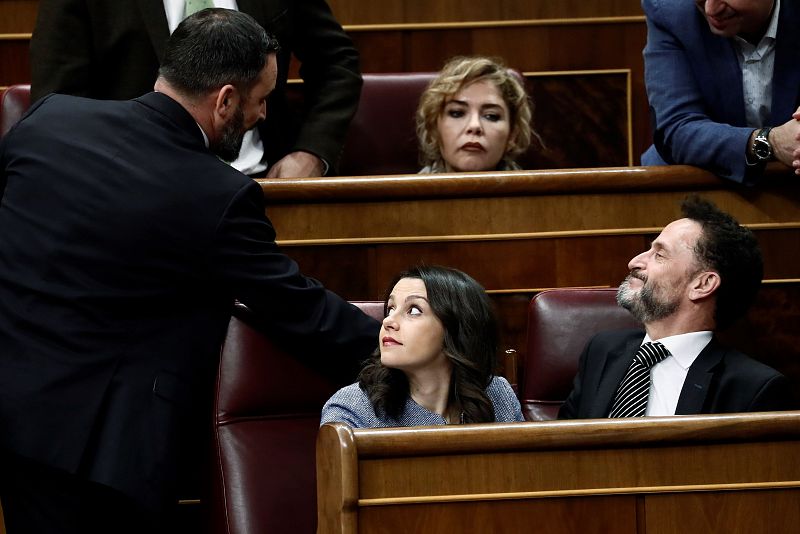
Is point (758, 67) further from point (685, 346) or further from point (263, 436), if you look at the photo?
point (263, 436)

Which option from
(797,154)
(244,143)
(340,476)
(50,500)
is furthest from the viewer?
(244,143)

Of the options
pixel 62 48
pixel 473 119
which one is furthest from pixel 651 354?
pixel 62 48

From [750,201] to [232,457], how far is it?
0.58 m

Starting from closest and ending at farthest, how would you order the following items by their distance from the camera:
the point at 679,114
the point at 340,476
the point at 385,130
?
1. the point at 340,476
2. the point at 679,114
3. the point at 385,130

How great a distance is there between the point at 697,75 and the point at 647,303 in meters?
0.36

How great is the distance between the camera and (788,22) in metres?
1.29

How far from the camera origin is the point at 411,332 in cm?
98

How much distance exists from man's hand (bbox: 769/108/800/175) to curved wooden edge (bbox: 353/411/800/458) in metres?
0.46

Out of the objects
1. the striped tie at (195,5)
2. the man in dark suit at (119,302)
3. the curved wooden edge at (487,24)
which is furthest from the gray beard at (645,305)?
the curved wooden edge at (487,24)

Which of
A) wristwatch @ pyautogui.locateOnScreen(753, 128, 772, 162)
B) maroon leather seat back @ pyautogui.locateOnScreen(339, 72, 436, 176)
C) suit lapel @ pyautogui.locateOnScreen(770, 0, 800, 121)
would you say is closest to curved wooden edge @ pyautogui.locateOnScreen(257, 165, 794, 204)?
wristwatch @ pyautogui.locateOnScreen(753, 128, 772, 162)

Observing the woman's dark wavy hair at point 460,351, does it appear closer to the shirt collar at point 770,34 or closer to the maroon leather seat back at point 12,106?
the shirt collar at point 770,34

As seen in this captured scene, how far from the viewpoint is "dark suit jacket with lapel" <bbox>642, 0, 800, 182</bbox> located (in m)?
1.29

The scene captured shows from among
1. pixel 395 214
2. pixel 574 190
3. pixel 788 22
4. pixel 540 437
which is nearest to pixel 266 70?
pixel 395 214

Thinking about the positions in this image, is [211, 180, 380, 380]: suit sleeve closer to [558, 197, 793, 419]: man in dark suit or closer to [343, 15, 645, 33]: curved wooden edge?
[558, 197, 793, 419]: man in dark suit
